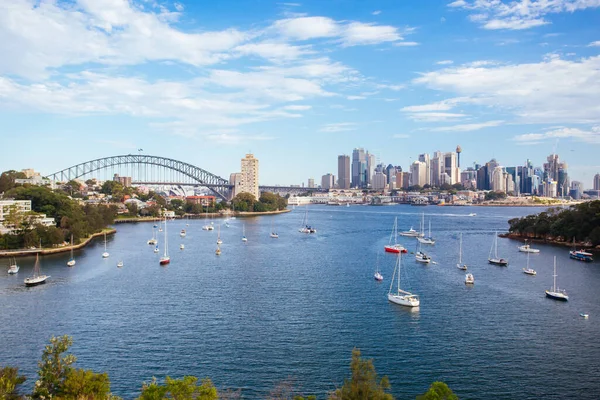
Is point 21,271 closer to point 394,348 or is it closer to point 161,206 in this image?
point 394,348

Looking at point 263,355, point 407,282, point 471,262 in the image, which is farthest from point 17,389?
point 471,262

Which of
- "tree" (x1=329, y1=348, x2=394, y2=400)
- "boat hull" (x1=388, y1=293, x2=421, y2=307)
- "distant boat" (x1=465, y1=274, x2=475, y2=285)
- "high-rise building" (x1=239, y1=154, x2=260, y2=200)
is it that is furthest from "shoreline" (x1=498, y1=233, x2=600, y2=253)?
"high-rise building" (x1=239, y1=154, x2=260, y2=200)

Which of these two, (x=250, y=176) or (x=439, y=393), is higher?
(x=250, y=176)

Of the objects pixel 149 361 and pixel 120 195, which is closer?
pixel 149 361

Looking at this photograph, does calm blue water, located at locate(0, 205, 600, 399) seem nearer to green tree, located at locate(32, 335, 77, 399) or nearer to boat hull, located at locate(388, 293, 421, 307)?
boat hull, located at locate(388, 293, 421, 307)

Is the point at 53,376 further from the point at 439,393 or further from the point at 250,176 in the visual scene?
the point at 250,176

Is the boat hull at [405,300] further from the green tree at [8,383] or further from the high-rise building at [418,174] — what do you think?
the high-rise building at [418,174]

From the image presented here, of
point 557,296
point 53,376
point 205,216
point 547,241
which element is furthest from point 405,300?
point 205,216
